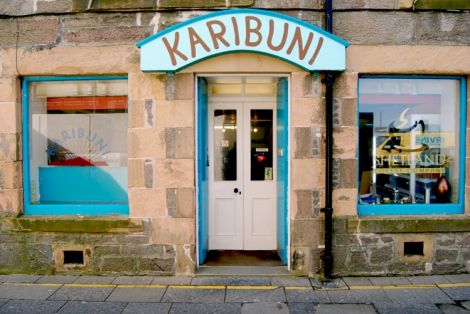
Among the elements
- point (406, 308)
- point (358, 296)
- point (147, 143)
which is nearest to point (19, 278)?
point (147, 143)

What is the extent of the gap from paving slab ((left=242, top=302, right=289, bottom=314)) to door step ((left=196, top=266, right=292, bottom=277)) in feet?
2.54

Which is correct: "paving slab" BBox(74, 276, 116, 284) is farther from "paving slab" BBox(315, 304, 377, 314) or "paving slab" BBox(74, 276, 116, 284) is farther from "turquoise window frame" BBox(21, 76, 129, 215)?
"paving slab" BBox(315, 304, 377, 314)

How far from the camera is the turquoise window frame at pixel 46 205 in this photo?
5117 millimetres

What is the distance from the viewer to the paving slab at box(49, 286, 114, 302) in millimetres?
4270

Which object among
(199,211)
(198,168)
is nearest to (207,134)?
(198,168)

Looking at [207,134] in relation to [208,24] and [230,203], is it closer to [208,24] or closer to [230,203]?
[230,203]

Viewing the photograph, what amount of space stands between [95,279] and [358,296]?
353cm

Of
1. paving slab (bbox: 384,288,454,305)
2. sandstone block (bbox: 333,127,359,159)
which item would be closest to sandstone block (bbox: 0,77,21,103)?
sandstone block (bbox: 333,127,359,159)

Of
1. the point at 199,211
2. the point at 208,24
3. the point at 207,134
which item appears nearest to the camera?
the point at 208,24

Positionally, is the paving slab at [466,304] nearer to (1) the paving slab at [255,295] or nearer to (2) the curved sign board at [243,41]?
(1) the paving slab at [255,295]

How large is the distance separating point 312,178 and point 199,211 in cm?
173

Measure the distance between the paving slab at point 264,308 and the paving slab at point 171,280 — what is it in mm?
1021

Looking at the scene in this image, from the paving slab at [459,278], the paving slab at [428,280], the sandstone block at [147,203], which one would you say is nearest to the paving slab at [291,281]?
the paving slab at [428,280]

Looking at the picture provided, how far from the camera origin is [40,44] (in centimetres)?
494
